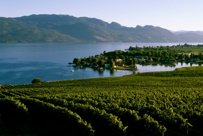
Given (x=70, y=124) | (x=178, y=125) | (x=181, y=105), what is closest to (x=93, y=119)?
(x=70, y=124)

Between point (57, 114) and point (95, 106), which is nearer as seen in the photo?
point (57, 114)

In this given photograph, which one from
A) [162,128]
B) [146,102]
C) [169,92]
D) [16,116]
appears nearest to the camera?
[162,128]

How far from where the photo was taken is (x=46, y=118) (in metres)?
58.1

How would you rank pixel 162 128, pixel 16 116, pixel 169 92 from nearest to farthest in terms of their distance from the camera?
pixel 162 128, pixel 16 116, pixel 169 92

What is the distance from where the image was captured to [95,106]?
60.8m

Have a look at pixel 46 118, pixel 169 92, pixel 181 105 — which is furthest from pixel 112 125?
pixel 169 92

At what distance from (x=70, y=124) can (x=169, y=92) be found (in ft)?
97.1

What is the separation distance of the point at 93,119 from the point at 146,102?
13045 mm

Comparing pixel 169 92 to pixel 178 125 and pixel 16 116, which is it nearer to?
pixel 178 125

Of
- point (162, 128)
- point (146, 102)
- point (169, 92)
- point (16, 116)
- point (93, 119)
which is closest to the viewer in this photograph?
point (162, 128)

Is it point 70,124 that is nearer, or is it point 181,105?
point 70,124

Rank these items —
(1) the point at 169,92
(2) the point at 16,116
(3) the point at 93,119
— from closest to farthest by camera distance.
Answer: (3) the point at 93,119 < (2) the point at 16,116 < (1) the point at 169,92

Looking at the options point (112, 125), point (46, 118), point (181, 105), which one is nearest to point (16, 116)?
point (46, 118)

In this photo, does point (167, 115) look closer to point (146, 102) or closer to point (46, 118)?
point (146, 102)
